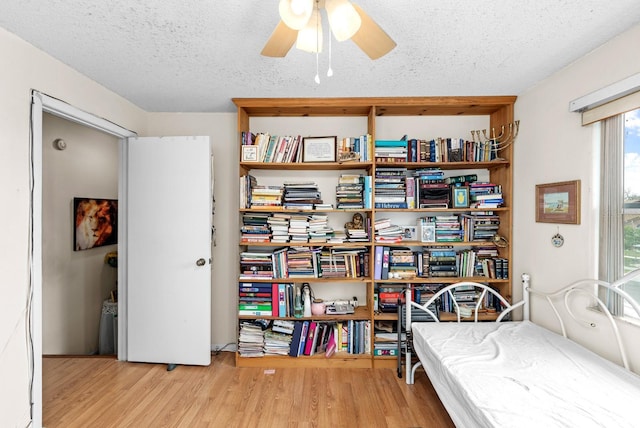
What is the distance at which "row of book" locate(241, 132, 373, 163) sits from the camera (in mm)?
2693

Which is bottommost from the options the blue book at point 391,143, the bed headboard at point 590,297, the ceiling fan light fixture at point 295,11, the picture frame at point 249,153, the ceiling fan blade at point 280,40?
the bed headboard at point 590,297

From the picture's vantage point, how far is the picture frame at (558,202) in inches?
79.4

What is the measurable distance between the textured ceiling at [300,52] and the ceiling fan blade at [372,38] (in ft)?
0.72

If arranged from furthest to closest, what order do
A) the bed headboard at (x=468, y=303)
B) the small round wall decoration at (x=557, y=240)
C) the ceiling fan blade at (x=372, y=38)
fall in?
the bed headboard at (x=468, y=303), the small round wall decoration at (x=557, y=240), the ceiling fan blade at (x=372, y=38)

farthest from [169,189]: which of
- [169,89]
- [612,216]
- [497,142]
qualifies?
[612,216]

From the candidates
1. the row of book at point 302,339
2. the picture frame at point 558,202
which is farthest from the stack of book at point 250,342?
the picture frame at point 558,202

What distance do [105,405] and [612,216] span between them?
366 cm

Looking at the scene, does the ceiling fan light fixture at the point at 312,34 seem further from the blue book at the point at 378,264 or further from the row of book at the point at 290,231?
the blue book at the point at 378,264

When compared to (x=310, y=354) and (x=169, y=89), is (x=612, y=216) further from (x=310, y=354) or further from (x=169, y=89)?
(x=169, y=89)

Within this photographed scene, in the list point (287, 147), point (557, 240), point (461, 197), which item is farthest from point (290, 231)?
point (557, 240)

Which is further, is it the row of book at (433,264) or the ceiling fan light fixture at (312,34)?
the row of book at (433,264)

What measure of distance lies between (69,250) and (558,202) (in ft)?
14.9

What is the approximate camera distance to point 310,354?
268cm

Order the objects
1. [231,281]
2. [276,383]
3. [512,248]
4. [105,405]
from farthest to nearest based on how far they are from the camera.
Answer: [231,281] < [512,248] < [276,383] < [105,405]
